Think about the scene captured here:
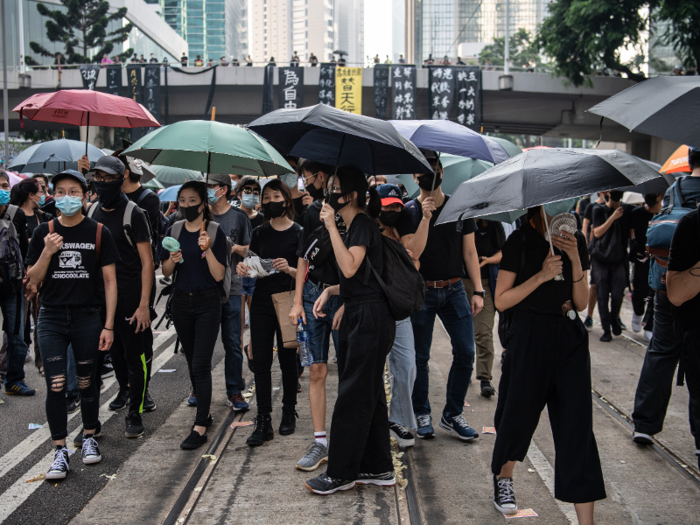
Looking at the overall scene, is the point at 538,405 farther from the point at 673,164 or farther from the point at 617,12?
the point at 617,12

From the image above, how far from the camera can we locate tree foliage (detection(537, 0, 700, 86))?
2583cm

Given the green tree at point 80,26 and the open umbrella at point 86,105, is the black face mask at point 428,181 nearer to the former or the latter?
the open umbrella at point 86,105

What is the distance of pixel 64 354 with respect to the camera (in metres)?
4.40

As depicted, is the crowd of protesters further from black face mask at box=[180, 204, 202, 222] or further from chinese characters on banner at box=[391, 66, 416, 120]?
chinese characters on banner at box=[391, 66, 416, 120]

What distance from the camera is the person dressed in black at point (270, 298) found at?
4914mm

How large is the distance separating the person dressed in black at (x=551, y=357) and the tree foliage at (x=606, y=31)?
2556 cm

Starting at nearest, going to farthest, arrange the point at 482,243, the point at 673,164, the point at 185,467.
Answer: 1. the point at 185,467
2. the point at 673,164
3. the point at 482,243

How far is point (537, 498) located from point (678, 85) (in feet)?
7.76

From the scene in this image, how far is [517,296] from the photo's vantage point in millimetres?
3449

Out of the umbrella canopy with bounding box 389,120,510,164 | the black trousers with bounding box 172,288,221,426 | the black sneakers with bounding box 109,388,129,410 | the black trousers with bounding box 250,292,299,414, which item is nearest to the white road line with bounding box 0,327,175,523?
the black sneakers with bounding box 109,388,129,410

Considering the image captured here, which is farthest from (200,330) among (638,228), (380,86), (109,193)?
(380,86)

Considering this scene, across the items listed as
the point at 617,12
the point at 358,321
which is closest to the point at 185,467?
the point at 358,321

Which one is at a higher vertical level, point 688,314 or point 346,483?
point 688,314

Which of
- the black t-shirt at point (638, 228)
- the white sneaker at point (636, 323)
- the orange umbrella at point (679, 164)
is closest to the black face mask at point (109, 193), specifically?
the orange umbrella at point (679, 164)
